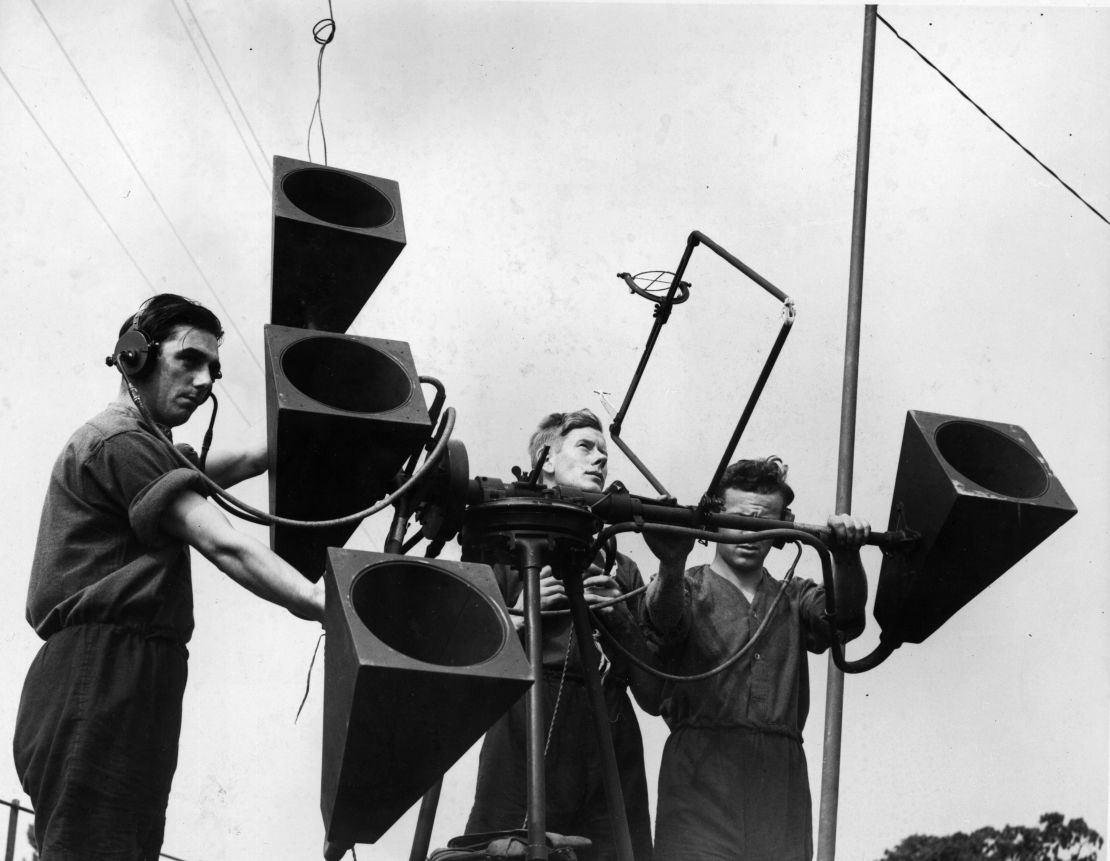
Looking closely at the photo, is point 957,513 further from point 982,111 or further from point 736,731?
point 982,111

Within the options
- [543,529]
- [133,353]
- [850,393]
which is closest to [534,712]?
[543,529]

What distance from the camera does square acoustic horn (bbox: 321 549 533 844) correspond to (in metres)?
1.78

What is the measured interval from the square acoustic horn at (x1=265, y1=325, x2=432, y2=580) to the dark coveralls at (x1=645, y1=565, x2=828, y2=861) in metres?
1.09

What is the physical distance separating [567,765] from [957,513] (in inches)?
46.6

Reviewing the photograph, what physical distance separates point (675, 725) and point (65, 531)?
1.66m

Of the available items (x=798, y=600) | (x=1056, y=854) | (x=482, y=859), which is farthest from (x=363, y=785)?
(x=1056, y=854)

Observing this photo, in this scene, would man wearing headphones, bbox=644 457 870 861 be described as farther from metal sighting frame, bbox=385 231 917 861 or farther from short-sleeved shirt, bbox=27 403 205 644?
short-sleeved shirt, bbox=27 403 205 644

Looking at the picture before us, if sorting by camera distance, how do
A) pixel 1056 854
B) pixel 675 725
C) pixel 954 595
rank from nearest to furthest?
pixel 954 595 < pixel 675 725 < pixel 1056 854

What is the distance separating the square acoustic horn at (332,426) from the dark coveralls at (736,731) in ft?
3.57

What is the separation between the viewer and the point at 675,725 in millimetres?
3342

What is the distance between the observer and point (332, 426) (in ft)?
7.60

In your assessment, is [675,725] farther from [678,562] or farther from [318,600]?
[318,600]

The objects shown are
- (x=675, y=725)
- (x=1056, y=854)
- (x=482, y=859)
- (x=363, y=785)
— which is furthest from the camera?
(x=1056, y=854)

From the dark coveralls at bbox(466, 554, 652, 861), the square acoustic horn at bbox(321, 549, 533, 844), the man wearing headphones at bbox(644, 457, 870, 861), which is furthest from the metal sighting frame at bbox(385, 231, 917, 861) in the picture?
the dark coveralls at bbox(466, 554, 652, 861)
